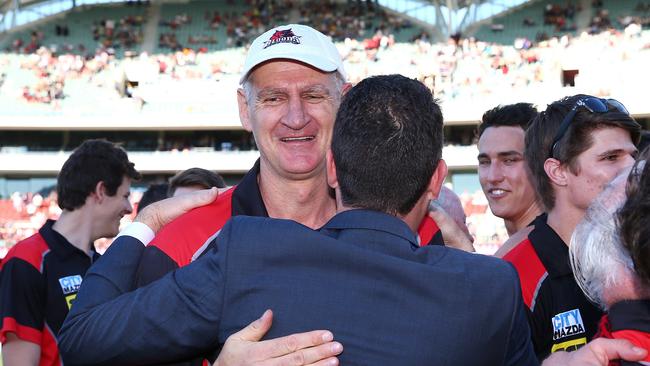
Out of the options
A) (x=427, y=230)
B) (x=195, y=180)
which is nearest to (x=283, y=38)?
(x=427, y=230)

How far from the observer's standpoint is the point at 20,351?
14.6 ft

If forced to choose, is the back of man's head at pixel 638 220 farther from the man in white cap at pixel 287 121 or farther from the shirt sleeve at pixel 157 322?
the man in white cap at pixel 287 121

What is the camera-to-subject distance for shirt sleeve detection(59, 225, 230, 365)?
198cm

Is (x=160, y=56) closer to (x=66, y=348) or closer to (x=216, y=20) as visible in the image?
(x=216, y=20)

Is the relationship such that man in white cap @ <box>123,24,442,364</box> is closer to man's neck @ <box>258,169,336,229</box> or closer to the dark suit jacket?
man's neck @ <box>258,169,336,229</box>

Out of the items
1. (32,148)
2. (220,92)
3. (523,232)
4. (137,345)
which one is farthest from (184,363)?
(32,148)

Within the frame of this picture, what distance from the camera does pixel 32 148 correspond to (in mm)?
31594

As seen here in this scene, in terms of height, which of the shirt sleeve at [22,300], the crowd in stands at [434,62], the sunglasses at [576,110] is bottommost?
the shirt sleeve at [22,300]

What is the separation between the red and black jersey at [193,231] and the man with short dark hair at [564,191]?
0.45m

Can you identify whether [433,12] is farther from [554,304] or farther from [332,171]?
[332,171]

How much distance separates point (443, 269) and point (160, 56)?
31908 millimetres

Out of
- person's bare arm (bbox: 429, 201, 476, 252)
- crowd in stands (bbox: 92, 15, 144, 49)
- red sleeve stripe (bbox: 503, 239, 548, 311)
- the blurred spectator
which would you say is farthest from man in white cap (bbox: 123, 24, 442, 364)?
crowd in stands (bbox: 92, 15, 144, 49)

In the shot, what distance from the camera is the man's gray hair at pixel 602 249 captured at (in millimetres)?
2049

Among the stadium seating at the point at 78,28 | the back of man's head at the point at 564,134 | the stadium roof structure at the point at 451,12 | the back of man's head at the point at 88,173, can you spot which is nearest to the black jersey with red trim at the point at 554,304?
the back of man's head at the point at 564,134
